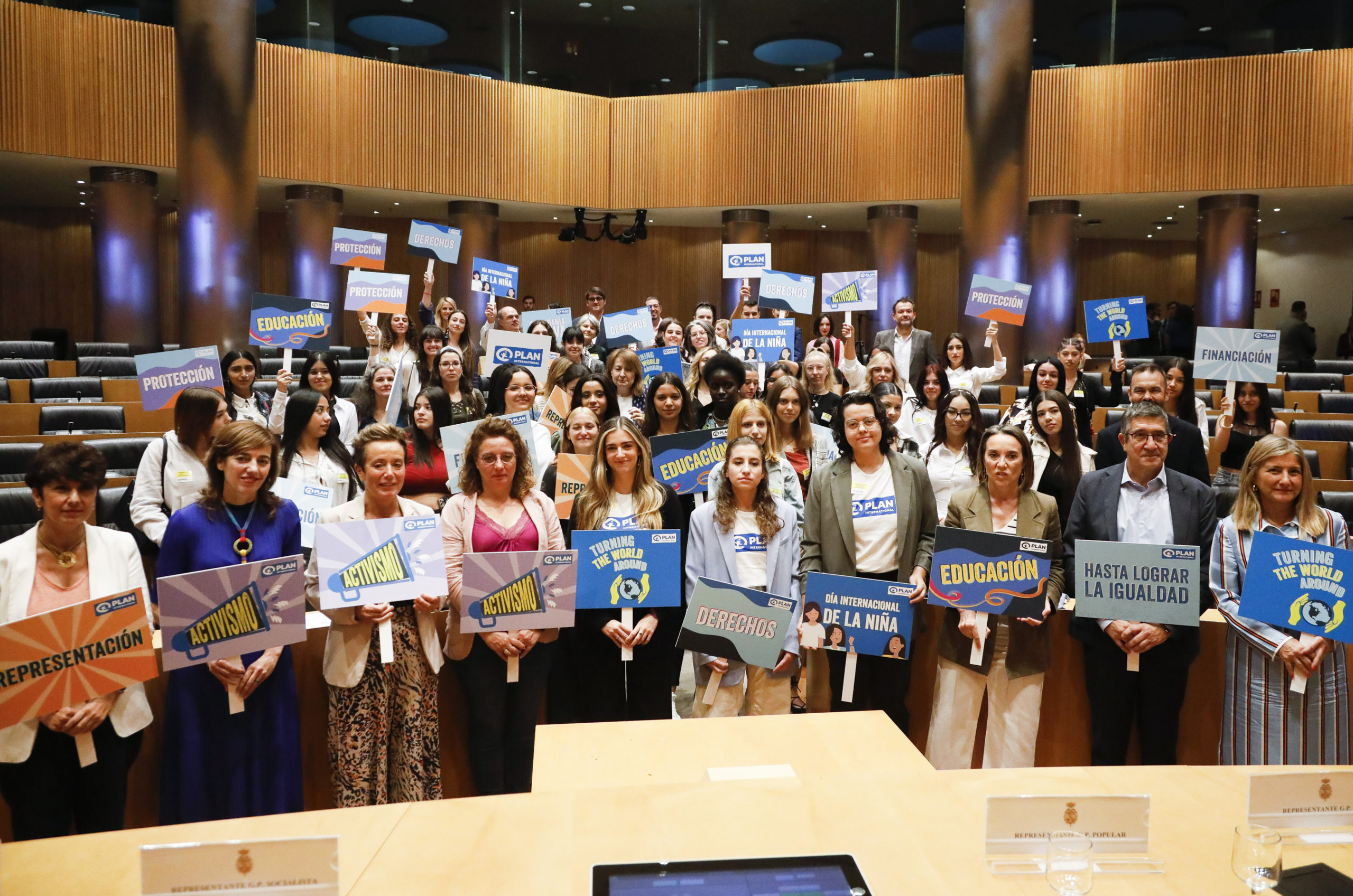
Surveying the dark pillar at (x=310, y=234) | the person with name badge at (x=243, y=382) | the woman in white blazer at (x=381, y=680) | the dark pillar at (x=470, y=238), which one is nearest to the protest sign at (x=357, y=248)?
Answer: the person with name badge at (x=243, y=382)

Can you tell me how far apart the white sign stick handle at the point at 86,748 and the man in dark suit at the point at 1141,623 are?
2876 mm

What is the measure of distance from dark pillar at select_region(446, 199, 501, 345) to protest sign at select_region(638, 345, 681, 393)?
713 centimetres

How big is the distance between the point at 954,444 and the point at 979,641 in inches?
53.5

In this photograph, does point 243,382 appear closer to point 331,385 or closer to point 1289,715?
point 331,385

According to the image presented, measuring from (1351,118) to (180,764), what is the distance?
42.1 feet

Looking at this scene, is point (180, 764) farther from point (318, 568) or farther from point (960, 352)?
point (960, 352)

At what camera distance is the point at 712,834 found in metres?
1.66

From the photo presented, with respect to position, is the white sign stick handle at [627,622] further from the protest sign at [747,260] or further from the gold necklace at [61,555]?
the protest sign at [747,260]

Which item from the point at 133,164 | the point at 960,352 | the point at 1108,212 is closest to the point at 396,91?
the point at 133,164

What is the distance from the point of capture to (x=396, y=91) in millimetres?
11625

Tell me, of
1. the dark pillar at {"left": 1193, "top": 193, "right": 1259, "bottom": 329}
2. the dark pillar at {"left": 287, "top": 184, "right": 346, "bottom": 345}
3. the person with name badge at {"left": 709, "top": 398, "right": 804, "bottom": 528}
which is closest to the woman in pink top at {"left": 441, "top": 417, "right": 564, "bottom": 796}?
the person with name badge at {"left": 709, "top": 398, "right": 804, "bottom": 528}

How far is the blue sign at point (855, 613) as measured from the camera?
10.2 feet

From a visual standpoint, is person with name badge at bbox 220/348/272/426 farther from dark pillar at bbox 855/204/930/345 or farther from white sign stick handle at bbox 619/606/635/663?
dark pillar at bbox 855/204/930/345

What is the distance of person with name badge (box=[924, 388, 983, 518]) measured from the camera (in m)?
4.19
